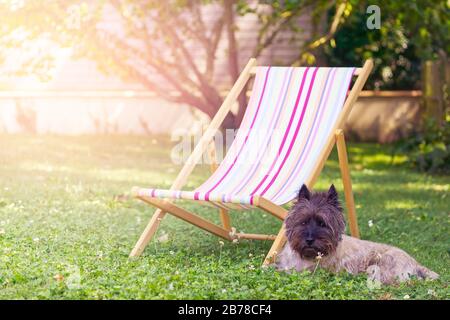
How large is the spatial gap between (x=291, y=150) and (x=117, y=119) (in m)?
8.54

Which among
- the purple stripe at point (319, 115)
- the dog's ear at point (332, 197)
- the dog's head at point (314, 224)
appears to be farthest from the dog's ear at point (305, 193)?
the purple stripe at point (319, 115)

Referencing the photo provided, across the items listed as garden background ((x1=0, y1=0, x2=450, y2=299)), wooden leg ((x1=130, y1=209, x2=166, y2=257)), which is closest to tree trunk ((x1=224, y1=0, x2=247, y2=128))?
garden background ((x1=0, y1=0, x2=450, y2=299))

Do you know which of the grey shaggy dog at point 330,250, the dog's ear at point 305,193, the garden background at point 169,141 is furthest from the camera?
the dog's ear at point 305,193

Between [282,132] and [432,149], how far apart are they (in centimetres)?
458

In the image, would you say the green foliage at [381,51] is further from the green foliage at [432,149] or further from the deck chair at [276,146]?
the deck chair at [276,146]

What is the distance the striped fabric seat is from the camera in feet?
19.6

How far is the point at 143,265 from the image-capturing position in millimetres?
5188

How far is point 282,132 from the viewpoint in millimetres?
6383

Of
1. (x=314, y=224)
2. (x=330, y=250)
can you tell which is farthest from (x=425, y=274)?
(x=314, y=224)

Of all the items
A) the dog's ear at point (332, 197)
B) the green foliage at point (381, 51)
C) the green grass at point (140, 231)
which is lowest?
the green foliage at point (381, 51)

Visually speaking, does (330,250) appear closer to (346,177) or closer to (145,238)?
(346,177)

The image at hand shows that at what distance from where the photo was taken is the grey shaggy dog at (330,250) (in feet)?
16.7

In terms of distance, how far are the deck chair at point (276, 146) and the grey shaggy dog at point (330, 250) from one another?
296 millimetres

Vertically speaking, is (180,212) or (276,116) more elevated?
(276,116)
